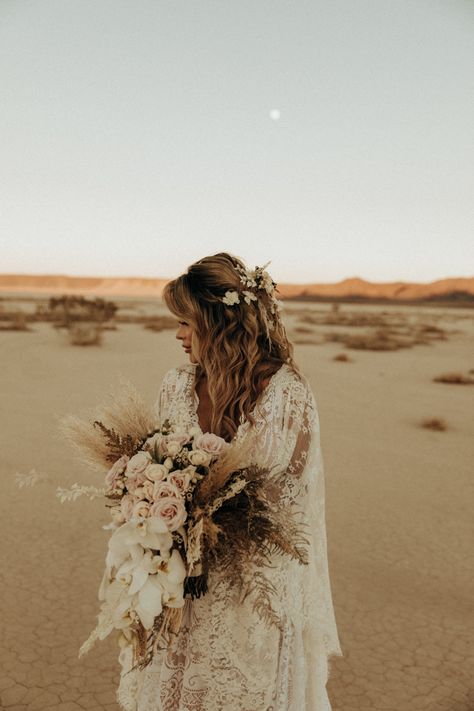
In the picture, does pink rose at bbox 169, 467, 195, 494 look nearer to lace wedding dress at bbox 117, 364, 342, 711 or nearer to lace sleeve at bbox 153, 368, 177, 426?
lace wedding dress at bbox 117, 364, 342, 711

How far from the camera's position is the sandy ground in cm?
326

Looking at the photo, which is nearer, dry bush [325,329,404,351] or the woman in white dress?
the woman in white dress

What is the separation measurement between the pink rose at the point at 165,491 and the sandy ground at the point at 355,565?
469 mm

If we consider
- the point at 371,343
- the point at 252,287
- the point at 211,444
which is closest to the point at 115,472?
the point at 211,444

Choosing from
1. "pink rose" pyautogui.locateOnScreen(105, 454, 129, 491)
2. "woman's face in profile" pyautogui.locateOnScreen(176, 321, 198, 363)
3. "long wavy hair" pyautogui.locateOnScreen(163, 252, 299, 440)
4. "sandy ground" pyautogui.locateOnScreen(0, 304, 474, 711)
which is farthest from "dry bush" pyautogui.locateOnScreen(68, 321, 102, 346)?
"pink rose" pyautogui.locateOnScreen(105, 454, 129, 491)

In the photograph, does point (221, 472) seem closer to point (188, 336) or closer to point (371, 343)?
Answer: point (188, 336)

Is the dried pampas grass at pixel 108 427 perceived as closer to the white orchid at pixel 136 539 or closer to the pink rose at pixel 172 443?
the pink rose at pixel 172 443

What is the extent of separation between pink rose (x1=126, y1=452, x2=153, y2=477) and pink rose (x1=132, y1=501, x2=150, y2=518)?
0.10m

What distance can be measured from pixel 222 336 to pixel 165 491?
618 mm

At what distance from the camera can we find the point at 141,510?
1688 millimetres

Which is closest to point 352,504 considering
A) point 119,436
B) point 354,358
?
point 119,436

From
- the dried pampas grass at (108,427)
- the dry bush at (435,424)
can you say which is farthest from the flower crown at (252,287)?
the dry bush at (435,424)

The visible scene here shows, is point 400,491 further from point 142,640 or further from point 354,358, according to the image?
point 354,358

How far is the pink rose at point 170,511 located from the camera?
165 centimetres
